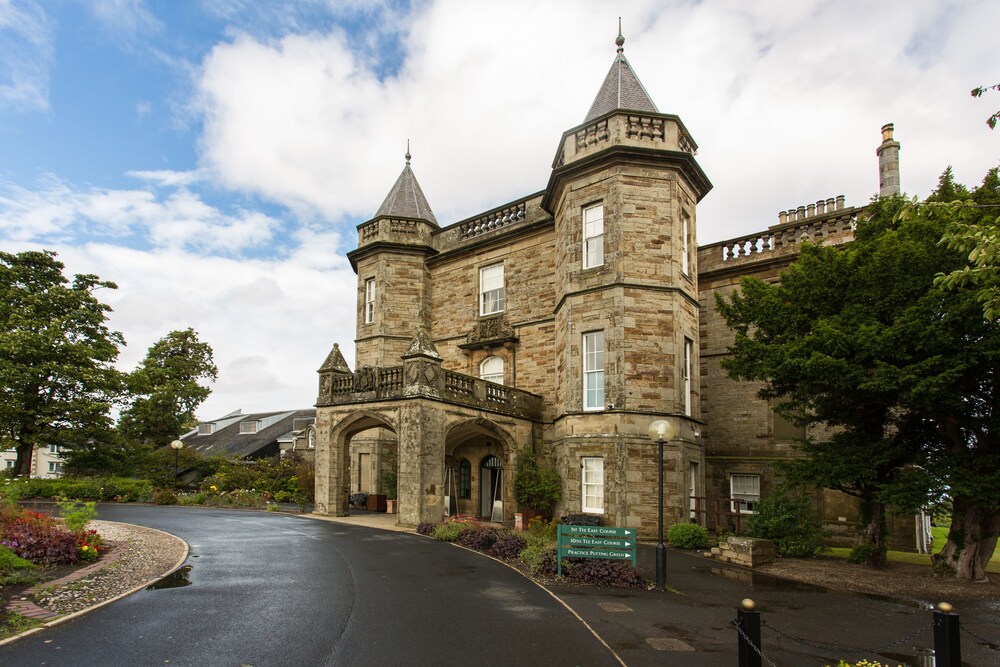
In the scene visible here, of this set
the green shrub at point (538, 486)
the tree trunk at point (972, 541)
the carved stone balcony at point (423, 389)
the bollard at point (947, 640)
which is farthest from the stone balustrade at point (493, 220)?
the bollard at point (947, 640)

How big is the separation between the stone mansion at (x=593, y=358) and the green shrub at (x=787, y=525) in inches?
56.9

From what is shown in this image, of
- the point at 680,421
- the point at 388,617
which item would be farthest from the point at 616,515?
the point at 388,617

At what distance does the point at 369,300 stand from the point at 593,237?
37.0ft

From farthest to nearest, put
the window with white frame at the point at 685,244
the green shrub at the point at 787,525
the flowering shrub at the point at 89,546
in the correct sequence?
the window with white frame at the point at 685,244, the green shrub at the point at 787,525, the flowering shrub at the point at 89,546

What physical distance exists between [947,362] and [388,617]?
10.6 meters

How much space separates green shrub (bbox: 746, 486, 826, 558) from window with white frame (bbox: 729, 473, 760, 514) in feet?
17.2

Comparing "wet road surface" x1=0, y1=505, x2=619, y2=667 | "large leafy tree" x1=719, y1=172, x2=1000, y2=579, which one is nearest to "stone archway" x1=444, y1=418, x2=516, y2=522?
"wet road surface" x1=0, y1=505, x2=619, y2=667

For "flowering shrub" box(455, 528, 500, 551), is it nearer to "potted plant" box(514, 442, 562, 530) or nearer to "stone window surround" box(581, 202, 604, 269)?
"potted plant" box(514, 442, 562, 530)

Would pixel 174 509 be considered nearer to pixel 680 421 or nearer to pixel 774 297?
pixel 680 421

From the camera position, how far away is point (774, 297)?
47.1ft

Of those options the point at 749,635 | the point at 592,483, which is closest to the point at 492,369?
the point at 592,483

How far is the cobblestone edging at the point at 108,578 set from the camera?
26.8ft

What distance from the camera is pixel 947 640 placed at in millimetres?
5230

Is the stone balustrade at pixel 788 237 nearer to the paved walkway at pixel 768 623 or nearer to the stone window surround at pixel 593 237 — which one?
the stone window surround at pixel 593 237
